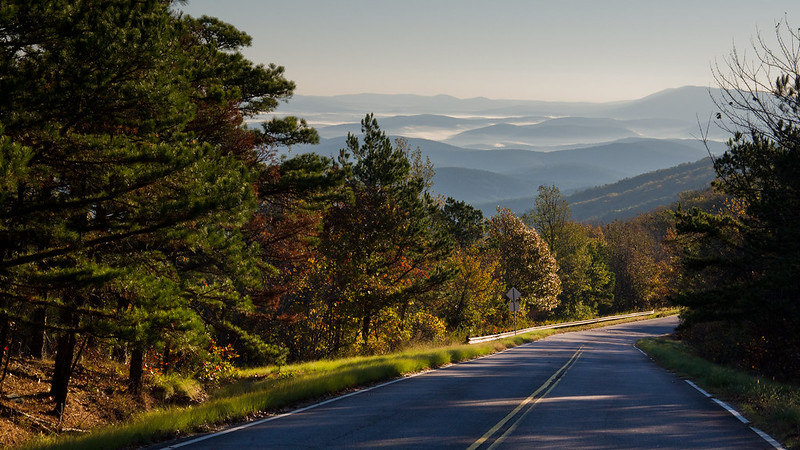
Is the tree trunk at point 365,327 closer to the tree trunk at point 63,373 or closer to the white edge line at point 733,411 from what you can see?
the tree trunk at point 63,373

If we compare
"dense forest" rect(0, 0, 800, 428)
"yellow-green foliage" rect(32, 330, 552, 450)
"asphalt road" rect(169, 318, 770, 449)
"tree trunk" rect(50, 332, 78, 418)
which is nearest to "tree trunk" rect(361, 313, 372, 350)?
"dense forest" rect(0, 0, 800, 428)

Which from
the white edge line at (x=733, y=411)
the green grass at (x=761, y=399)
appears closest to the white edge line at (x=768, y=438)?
the green grass at (x=761, y=399)

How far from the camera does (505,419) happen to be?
11414 mm

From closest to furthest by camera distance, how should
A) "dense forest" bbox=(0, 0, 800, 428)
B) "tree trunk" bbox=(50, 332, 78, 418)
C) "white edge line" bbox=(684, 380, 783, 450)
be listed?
"white edge line" bbox=(684, 380, 783, 450) < "dense forest" bbox=(0, 0, 800, 428) < "tree trunk" bbox=(50, 332, 78, 418)

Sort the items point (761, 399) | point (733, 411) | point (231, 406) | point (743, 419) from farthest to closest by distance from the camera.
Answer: point (761, 399) → point (733, 411) → point (743, 419) → point (231, 406)

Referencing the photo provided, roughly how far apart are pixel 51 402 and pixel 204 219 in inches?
267

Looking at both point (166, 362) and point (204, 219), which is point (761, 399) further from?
point (166, 362)

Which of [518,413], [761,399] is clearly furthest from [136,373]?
[761,399]

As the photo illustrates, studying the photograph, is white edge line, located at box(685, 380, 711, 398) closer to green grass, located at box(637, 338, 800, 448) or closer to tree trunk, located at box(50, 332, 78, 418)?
green grass, located at box(637, 338, 800, 448)

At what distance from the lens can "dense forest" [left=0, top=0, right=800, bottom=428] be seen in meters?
12.3

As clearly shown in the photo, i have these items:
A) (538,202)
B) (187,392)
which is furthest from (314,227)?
(538,202)

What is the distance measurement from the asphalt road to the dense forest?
4.13 metres

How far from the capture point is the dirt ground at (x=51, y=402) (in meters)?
14.9

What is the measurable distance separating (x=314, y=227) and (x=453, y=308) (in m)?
26.9
